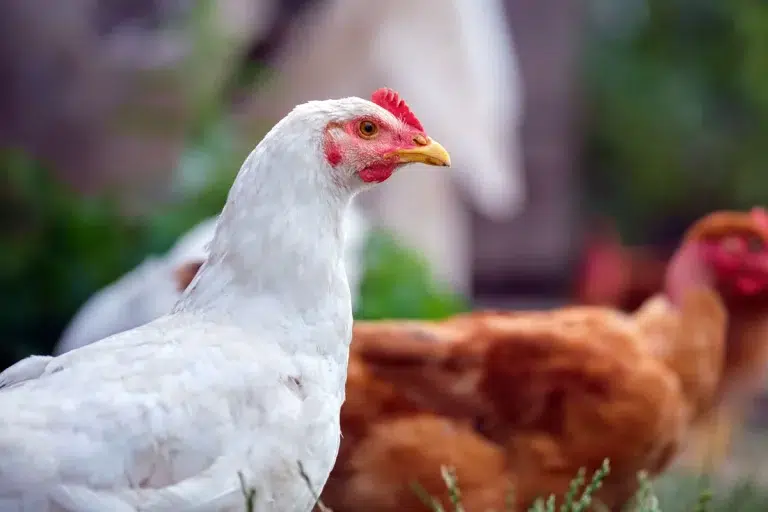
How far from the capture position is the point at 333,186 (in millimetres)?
1341

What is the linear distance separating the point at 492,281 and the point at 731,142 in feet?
5.40

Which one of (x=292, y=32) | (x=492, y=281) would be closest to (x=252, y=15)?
(x=292, y=32)

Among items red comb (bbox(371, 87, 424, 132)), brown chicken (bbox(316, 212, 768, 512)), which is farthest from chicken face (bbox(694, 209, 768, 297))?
red comb (bbox(371, 87, 424, 132))

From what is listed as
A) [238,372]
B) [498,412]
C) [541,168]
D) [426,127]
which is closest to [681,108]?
[541,168]

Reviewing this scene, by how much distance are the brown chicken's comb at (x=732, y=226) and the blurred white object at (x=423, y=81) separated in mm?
1485

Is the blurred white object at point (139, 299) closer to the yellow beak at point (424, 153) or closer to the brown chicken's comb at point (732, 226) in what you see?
the yellow beak at point (424, 153)

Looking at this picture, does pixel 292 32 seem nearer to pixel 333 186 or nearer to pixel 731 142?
pixel 333 186

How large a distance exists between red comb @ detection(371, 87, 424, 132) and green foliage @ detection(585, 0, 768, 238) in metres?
4.67

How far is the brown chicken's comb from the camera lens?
7.15 ft

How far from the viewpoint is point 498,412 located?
1.94 meters

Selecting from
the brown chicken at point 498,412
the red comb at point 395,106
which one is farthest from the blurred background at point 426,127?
the red comb at point 395,106

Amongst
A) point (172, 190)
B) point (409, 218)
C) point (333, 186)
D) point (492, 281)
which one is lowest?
point (492, 281)

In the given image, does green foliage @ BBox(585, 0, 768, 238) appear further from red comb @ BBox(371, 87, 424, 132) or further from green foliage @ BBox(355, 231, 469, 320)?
red comb @ BBox(371, 87, 424, 132)

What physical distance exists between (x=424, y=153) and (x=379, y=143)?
0.07 m
